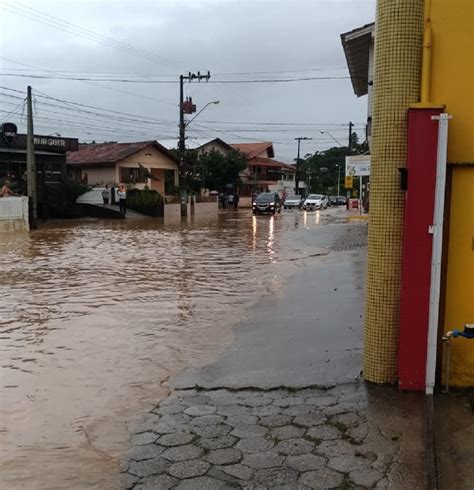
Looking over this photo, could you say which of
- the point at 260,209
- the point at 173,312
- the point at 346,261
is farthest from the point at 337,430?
the point at 260,209

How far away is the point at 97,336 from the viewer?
23.2 feet

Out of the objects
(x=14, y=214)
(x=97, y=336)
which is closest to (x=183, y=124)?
(x=14, y=214)

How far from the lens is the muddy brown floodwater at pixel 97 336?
13.1 feet

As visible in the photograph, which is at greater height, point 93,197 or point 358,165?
point 358,165

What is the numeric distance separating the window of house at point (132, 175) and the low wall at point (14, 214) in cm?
1992

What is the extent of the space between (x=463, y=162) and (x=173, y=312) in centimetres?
510

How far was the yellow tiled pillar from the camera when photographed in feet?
14.6

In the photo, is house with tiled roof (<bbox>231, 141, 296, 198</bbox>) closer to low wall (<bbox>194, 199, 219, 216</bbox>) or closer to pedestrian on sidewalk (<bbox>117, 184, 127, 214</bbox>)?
low wall (<bbox>194, 199, 219, 216</bbox>)

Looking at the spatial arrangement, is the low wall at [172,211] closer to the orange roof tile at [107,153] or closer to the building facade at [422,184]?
the orange roof tile at [107,153]

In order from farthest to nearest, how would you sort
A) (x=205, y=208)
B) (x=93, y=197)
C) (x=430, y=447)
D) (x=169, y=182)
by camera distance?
(x=169, y=182) → (x=205, y=208) → (x=93, y=197) → (x=430, y=447)

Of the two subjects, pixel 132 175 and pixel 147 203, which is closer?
pixel 147 203

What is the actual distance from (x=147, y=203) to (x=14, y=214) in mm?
12115

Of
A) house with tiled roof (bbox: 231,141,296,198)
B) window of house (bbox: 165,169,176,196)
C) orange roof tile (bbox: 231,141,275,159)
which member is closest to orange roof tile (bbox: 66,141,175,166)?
window of house (bbox: 165,169,176,196)

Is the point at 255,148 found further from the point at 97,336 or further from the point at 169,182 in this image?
the point at 97,336
